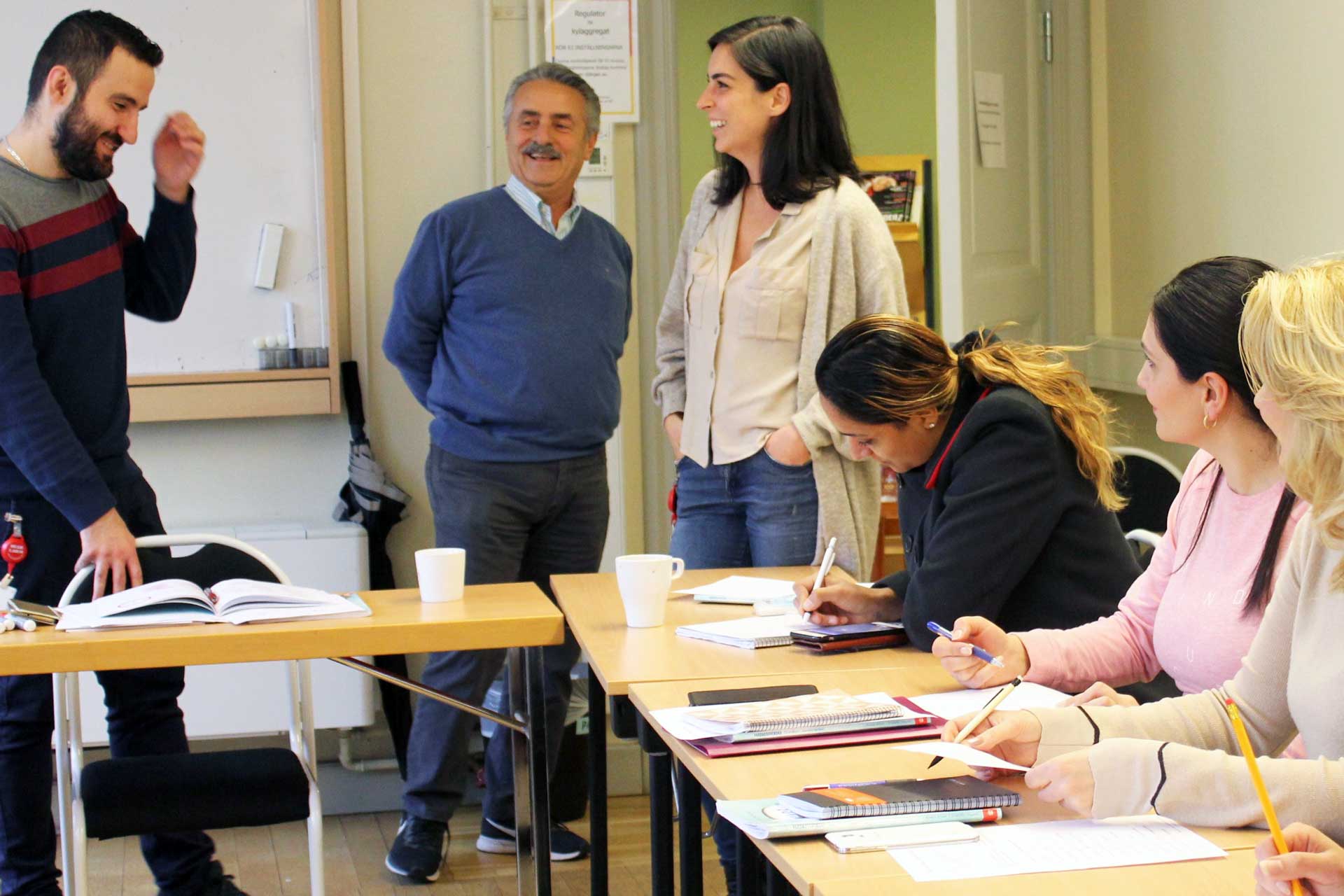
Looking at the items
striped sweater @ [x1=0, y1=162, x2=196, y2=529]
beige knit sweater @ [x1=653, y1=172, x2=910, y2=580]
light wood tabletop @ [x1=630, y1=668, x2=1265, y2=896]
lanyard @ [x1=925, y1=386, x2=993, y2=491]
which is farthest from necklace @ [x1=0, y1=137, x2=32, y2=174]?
lanyard @ [x1=925, y1=386, x2=993, y2=491]

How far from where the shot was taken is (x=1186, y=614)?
1803 millimetres

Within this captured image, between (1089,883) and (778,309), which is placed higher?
(778,309)

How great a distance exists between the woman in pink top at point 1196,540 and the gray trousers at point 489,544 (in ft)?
4.74

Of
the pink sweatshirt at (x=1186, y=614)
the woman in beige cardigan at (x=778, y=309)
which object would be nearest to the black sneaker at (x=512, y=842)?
the woman in beige cardigan at (x=778, y=309)

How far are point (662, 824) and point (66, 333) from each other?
138 centimetres

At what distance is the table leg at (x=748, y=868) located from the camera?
5.71ft

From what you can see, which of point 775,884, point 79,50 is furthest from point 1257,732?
point 79,50

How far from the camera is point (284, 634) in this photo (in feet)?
7.12

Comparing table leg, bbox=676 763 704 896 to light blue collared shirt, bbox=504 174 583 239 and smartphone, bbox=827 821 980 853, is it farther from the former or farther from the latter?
light blue collared shirt, bbox=504 174 583 239

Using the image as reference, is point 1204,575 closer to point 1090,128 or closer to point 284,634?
point 284,634

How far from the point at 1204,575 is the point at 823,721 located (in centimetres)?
54

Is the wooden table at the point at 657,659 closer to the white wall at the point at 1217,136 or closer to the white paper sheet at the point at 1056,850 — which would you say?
the white paper sheet at the point at 1056,850

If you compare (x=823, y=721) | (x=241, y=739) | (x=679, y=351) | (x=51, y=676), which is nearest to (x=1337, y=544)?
(x=823, y=721)

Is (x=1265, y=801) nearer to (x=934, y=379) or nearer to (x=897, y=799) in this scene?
(x=897, y=799)
